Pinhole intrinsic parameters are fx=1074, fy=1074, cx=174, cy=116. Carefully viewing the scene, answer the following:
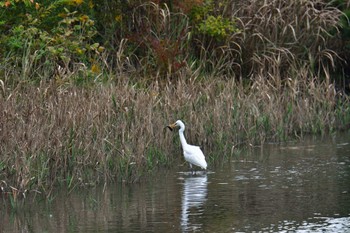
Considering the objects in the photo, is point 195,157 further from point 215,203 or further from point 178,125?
point 215,203

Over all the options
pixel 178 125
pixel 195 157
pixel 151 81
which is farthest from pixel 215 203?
pixel 151 81

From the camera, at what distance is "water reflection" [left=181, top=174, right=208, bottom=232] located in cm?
1096

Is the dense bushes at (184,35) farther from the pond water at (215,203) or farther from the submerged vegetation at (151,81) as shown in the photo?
the pond water at (215,203)

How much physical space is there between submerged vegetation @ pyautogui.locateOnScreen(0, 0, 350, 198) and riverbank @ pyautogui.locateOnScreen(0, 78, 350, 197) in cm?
2

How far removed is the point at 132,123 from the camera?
47.4ft

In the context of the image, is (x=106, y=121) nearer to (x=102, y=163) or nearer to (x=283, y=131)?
(x=102, y=163)

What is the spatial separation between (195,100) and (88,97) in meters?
2.30

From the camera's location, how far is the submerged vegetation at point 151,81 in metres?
13.4

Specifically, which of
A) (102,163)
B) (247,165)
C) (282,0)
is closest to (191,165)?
(247,165)

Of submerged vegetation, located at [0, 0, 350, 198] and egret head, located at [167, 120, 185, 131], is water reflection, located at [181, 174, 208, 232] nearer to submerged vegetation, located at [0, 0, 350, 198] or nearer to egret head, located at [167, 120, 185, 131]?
submerged vegetation, located at [0, 0, 350, 198]

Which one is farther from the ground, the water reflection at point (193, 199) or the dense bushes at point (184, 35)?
the dense bushes at point (184, 35)

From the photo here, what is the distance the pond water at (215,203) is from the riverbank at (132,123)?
12.2 inches

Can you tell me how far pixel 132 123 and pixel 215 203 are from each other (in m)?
2.63

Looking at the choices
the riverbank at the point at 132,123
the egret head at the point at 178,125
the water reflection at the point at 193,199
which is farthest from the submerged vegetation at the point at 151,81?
the water reflection at the point at 193,199
